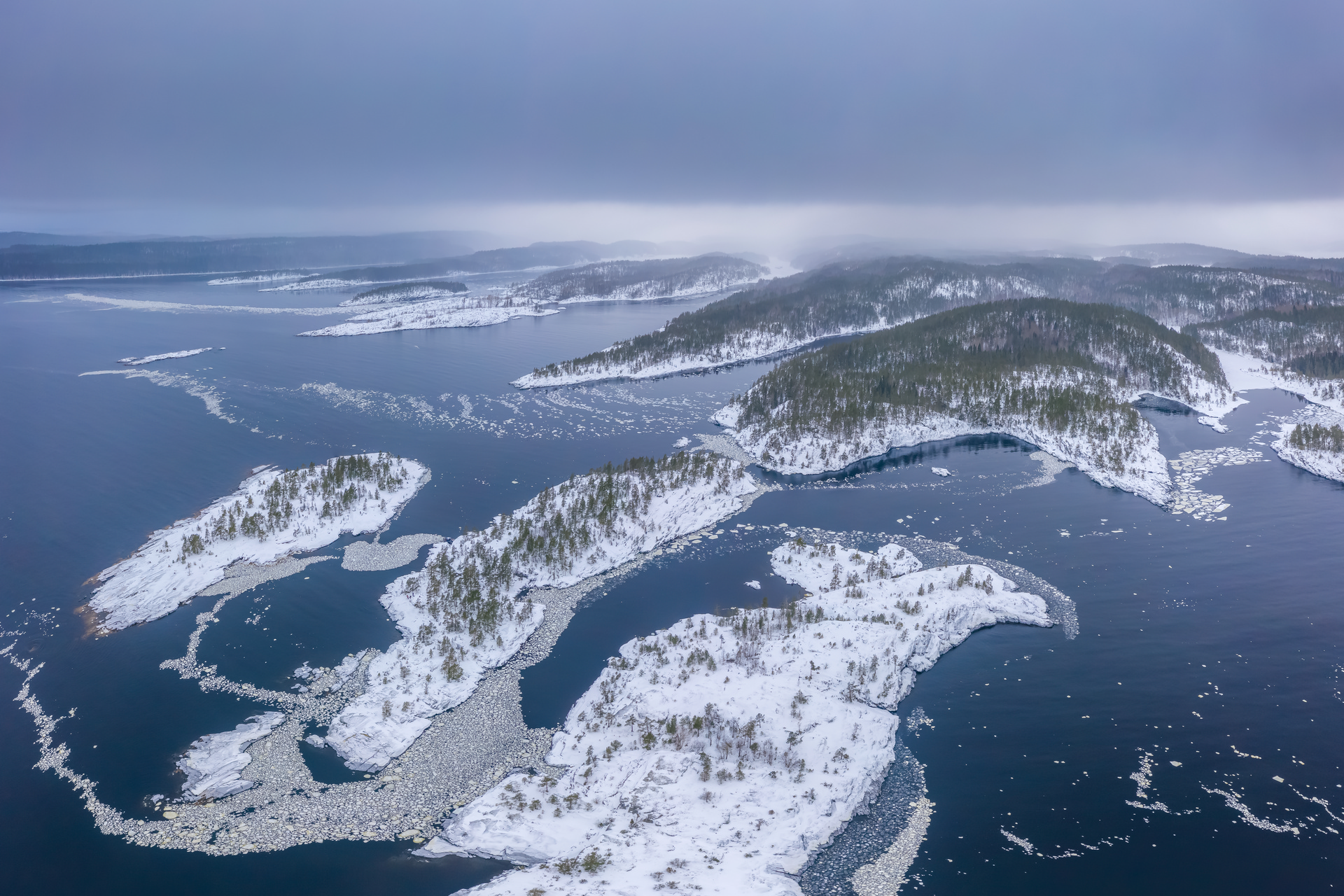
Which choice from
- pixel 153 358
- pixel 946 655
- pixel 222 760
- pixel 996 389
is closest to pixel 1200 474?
pixel 996 389

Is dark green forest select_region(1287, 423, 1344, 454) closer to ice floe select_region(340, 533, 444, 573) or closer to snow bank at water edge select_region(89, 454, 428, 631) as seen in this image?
ice floe select_region(340, 533, 444, 573)

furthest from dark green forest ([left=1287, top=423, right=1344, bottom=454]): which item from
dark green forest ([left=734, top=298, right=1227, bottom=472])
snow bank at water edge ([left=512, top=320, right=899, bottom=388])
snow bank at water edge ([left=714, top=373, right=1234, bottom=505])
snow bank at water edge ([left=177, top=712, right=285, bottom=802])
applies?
snow bank at water edge ([left=177, top=712, right=285, bottom=802])

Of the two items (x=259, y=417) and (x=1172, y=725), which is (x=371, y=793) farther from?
(x=259, y=417)

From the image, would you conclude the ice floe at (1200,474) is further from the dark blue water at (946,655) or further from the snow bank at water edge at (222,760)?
the snow bank at water edge at (222,760)

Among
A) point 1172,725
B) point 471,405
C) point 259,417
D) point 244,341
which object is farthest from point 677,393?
point 244,341

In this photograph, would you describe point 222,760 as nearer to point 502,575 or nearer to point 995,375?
point 502,575
